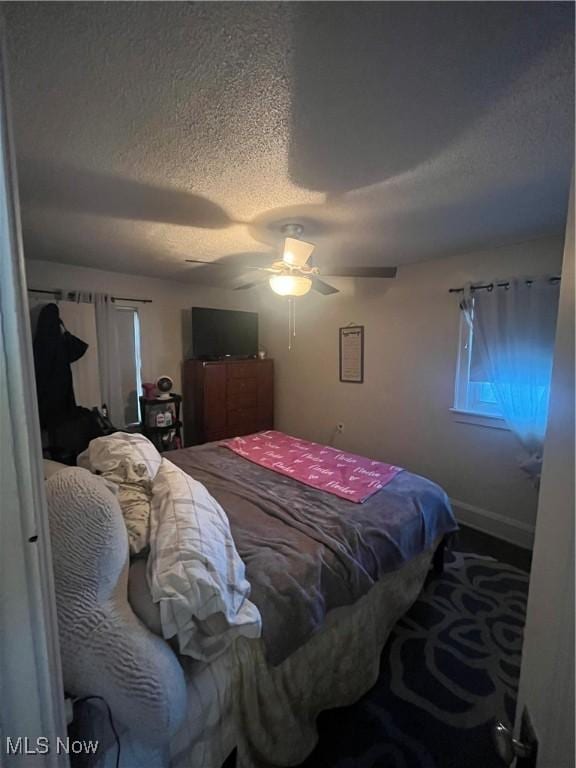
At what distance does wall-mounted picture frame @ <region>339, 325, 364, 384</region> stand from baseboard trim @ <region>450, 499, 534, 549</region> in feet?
5.13

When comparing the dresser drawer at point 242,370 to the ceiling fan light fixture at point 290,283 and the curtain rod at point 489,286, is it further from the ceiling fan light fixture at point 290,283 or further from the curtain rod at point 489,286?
the curtain rod at point 489,286

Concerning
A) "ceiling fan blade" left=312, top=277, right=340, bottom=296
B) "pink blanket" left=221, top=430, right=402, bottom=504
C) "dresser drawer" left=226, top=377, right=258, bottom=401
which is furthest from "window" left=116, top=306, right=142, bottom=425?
"ceiling fan blade" left=312, top=277, right=340, bottom=296

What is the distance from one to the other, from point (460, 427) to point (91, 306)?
3750 mm

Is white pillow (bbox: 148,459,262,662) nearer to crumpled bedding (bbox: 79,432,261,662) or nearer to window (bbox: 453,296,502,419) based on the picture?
crumpled bedding (bbox: 79,432,261,662)

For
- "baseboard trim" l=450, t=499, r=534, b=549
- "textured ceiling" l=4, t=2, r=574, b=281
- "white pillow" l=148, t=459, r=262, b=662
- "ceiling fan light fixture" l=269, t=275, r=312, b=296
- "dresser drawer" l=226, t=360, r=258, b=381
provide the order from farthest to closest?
1. "dresser drawer" l=226, t=360, r=258, b=381
2. "baseboard trim" l=450, t=499, r=534, b=549
3. "ceiling fan light fixture" l=269, t=275, r=312, b=296
4. "white pillow" l=148, t=459, r=262, b=662
5. "textured ceiling" l=4, t=2, r=574, b=281

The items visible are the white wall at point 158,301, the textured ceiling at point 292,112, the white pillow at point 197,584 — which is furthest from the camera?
the white wall at point 158,301

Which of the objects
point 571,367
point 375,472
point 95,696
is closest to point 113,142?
point 571,367

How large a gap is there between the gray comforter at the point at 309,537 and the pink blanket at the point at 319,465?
0.24ft

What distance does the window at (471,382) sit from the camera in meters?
2.74

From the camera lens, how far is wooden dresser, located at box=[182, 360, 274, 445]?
3873 mm

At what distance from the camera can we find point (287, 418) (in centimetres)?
452

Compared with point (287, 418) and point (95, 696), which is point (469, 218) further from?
point (287, 418)

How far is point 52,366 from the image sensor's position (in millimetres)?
2945

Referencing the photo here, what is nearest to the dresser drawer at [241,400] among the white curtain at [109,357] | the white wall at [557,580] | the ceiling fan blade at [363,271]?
the white curtain at [109,357]
